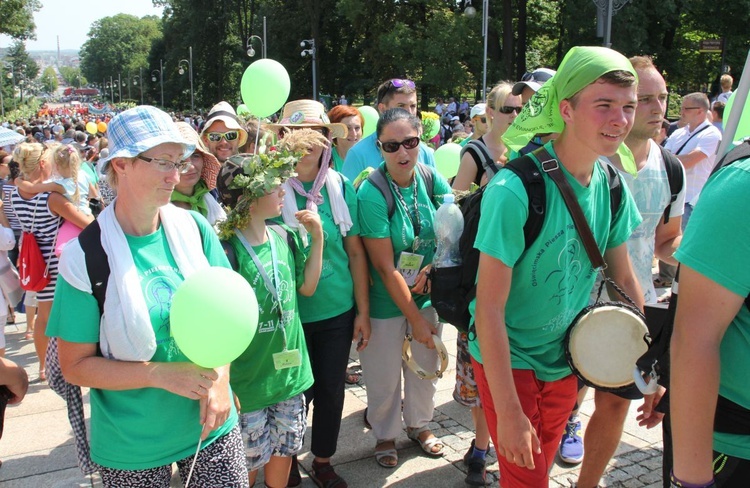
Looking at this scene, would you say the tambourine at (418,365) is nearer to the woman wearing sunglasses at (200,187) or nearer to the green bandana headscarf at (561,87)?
the woman wearing sunglasses at (200,187)

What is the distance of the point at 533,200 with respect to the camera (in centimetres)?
232

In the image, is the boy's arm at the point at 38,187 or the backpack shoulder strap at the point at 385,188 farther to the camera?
the boy's arm at the point at 38,187

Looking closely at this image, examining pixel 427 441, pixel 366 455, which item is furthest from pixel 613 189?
pixel 366 455

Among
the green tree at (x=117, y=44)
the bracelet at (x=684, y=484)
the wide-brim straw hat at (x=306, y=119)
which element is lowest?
the bracelet at (x=684, y=484)

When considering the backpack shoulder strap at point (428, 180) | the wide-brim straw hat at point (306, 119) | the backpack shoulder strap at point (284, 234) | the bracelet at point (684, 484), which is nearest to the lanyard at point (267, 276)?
the backpack shoulder strap at point (284, 234)

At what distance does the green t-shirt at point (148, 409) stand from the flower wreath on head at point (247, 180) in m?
0.63

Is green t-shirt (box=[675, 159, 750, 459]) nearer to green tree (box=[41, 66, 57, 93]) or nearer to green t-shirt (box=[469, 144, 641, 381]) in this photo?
green t-shirt (box=[469, 144, 641, 381])

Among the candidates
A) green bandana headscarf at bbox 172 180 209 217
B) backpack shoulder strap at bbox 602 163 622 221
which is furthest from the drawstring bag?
backpack shoulder strap at bbox 602 163 622 221

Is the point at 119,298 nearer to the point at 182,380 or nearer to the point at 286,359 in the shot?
the point at 182,380

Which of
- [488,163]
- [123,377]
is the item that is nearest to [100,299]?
[123,377]

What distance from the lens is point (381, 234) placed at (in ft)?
12.2

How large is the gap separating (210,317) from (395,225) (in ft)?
6.11

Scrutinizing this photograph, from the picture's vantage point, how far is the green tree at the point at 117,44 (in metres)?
132

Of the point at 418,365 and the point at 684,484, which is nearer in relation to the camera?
the point at 684,484
